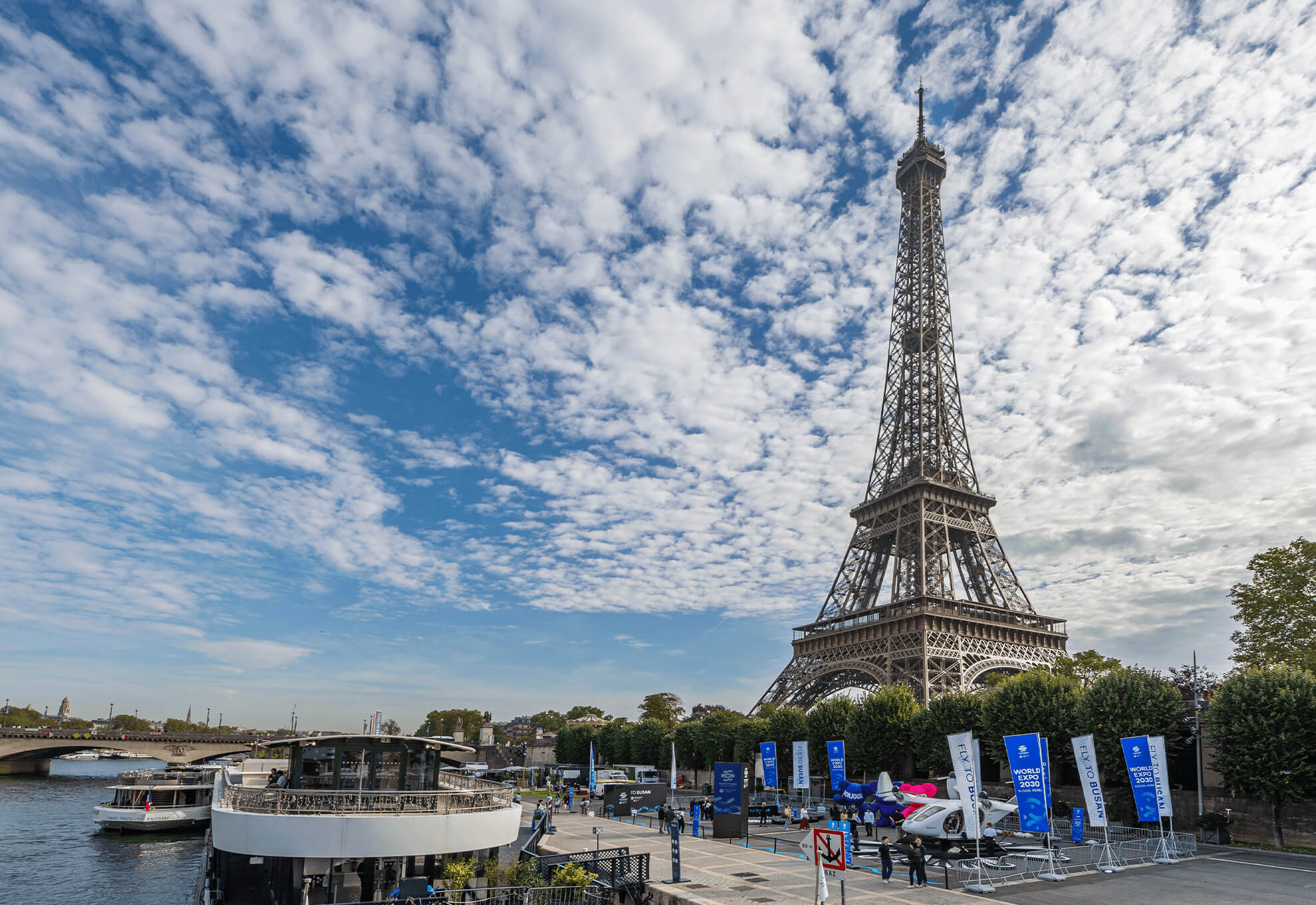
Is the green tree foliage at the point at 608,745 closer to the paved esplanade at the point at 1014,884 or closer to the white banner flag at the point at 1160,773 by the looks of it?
the paved esplanade at the point at 1014,884

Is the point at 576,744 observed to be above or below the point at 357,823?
below

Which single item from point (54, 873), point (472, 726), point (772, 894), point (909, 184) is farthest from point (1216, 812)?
point (472, 726)

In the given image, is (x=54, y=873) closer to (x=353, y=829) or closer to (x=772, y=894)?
(x=353, y=829)

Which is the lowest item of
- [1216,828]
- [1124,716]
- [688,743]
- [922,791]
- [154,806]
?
[154,806]

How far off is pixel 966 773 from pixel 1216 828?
17148mm

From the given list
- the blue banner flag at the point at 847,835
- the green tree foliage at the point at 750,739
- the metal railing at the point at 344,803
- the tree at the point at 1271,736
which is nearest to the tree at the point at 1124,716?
the tree at the point at 1271,736

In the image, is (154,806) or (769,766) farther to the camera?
(154,806)

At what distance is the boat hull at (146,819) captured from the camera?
182 feet

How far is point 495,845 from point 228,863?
1633 cm

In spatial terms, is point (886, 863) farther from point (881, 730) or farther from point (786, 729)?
point (786, 729)

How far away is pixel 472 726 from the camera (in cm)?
19475

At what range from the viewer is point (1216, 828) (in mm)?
37000

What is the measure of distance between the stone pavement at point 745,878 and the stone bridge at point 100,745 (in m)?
76.2

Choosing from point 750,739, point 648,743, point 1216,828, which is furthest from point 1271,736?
point 648,743
